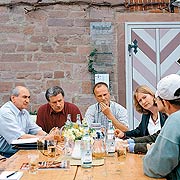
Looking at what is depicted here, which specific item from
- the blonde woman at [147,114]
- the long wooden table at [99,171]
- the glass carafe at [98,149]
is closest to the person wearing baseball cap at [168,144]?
the long wooden table at [99,171]

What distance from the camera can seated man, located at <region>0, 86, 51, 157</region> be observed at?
12.1ft

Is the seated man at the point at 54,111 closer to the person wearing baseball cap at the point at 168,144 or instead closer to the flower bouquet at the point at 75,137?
the flower bouquet at the point at 75,137

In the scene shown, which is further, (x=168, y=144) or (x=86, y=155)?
(x=86, y=155)

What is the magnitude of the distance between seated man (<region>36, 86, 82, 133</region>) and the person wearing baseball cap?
2.17 metres

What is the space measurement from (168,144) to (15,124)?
2.11m

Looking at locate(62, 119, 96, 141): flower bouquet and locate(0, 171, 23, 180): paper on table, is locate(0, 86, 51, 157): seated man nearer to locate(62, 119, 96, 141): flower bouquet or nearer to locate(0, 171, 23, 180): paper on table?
locate(62, 119, 96, 141): flower bouquet

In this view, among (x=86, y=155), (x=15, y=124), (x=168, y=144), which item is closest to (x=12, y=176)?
(x=86, y=155)

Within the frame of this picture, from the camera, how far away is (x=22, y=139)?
3602mm

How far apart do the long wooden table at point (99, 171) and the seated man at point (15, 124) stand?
33.7 inches

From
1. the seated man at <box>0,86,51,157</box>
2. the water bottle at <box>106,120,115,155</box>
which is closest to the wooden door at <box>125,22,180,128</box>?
the seated man at <box>0,86,51,157</box>

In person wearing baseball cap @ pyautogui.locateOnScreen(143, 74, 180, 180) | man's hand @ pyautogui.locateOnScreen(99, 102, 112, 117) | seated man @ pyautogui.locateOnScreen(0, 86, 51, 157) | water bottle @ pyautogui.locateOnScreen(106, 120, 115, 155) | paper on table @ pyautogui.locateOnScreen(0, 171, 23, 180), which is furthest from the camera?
man's hand @ pyautogui.locateOnScreen(99, 102, 112, 117)

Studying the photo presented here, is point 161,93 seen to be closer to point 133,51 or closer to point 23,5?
point 133,51

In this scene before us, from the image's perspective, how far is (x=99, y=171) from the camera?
243cm

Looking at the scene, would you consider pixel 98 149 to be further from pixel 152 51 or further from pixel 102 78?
pixel 152 51
